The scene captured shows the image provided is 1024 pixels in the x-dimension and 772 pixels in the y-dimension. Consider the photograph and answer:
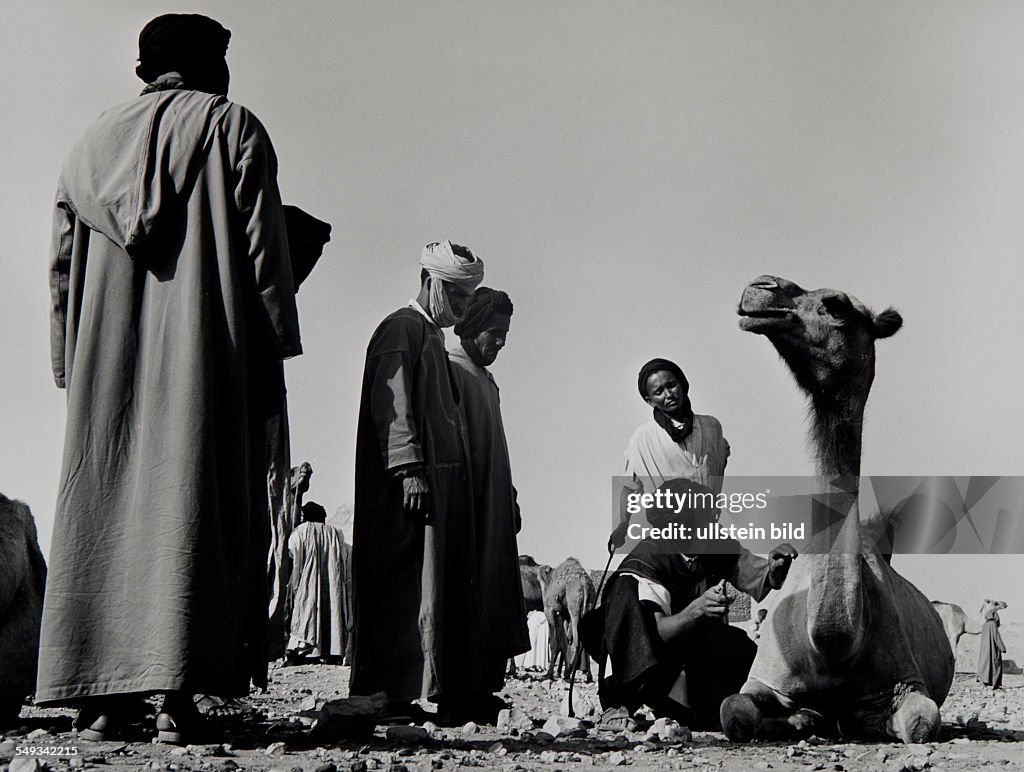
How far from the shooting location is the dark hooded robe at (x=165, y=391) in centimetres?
400

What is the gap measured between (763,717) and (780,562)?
62 cm

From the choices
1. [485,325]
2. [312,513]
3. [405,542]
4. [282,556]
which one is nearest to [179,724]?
[405,542]

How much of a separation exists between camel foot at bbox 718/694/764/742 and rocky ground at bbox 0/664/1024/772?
0.25 ft

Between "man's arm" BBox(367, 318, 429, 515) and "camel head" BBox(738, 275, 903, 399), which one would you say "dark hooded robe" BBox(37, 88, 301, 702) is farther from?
"camel head" BBox(738, 275, 903, 399)

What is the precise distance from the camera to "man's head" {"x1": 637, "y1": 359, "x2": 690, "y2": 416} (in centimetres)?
720

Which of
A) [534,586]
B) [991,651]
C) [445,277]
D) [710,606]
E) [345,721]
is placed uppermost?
[445,277]

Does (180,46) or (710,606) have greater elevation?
(180,46)

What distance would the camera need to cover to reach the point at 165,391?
13.8 feet

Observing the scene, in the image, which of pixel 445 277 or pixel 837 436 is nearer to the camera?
pixel 837 436

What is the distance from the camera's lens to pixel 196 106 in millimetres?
4496

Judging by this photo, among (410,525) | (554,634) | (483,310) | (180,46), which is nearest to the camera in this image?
(180,46)

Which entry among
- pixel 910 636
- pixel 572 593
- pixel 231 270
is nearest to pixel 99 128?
pixel 231 270

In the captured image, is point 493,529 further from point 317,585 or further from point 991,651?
point 991,651

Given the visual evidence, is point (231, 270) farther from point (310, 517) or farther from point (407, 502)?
point (310, 517)
